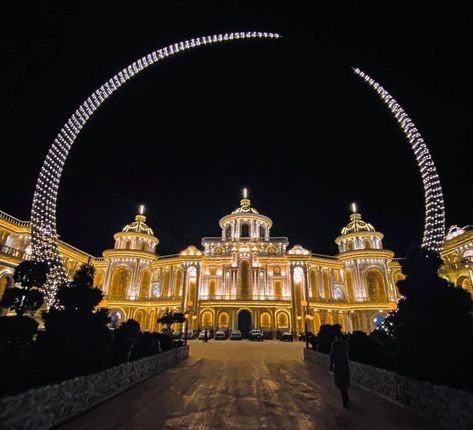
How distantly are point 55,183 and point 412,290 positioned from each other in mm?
23975

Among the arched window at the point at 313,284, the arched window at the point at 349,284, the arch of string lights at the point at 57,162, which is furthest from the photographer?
the arched window at the point at 349,284

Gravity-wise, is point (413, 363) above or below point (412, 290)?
below

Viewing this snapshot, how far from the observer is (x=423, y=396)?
5754 mm

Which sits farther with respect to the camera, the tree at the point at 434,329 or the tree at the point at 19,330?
the tree at the point at 19,330

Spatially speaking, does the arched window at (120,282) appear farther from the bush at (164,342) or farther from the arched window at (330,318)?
the bush at (164,342)

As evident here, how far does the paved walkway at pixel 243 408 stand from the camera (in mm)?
5332

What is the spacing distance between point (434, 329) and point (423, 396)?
1442 mm

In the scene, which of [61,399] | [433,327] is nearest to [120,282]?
[61,399]

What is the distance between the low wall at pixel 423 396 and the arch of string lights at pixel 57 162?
69.0 ft

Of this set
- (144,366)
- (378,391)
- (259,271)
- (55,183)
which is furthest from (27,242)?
(378,391)

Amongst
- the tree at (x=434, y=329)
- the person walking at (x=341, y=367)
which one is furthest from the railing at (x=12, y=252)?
the tree at (x=434, y=329)

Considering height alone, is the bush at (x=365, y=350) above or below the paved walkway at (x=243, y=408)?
above

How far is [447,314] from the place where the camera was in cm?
598

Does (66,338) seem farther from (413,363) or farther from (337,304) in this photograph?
(337,304)
